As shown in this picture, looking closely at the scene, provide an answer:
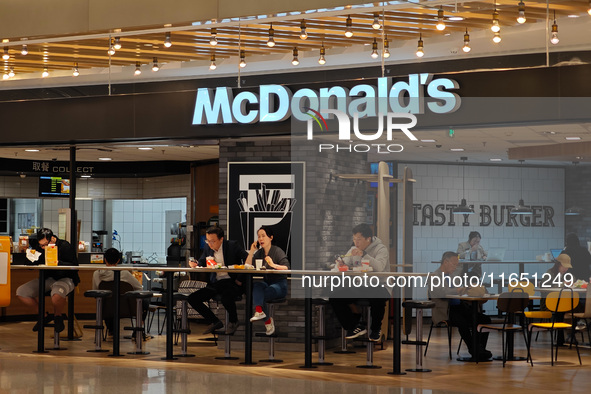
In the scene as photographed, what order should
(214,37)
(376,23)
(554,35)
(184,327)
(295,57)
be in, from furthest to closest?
(295,57), (214,37), (184,327), (376,23), (554,35)

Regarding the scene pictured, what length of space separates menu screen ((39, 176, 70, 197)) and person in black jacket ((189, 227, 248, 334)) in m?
8.10

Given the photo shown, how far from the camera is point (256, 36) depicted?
9500mm

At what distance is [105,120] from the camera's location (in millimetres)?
10555

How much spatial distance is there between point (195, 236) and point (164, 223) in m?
3.75

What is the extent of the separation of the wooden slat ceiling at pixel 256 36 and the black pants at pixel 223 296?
2723mm

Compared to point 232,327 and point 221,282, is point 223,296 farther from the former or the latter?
point 232,327

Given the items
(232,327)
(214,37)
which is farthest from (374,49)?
(232,327)

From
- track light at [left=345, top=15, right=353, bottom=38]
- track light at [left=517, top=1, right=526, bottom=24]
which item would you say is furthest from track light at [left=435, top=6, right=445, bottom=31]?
track light at [left=345, top=15, right=353, bottom=38]

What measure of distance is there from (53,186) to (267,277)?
869 cm

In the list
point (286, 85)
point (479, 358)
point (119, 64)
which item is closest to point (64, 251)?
point (119, 64)

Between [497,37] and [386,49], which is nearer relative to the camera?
[497,37]

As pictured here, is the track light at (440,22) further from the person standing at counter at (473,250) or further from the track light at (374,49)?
A: the person standing at counter at (473,250)

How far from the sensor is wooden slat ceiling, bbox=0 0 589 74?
8.44 metres

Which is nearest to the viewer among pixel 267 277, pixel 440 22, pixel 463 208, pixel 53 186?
pixel 440 22
